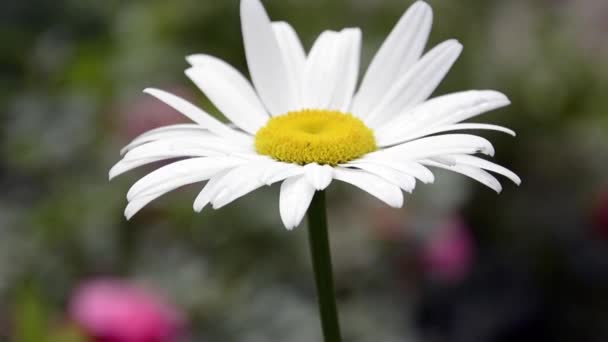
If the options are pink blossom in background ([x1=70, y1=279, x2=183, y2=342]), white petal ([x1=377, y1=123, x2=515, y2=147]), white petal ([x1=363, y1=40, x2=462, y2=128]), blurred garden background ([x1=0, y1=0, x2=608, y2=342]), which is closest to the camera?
white petal ([x1=377, y1=123, x2=515, y2=147])

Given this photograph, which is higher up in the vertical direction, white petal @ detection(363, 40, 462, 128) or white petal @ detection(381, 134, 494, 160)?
white petal @ detection(363, 40, 462, 128)

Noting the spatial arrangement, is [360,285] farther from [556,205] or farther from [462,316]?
[556,205]

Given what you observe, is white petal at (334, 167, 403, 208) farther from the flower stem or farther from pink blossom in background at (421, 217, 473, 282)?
pink blossom in background at (421, 217, 473, 282)

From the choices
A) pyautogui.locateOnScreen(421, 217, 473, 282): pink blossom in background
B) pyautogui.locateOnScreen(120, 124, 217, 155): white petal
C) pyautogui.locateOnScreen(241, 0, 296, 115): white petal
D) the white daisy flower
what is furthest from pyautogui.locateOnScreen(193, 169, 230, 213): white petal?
pyautogui.locateOnScreen(421, 217, 473, 282): pink blossom in background

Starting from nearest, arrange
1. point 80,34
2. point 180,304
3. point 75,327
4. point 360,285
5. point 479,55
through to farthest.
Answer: point 75,327 → point 180,304 → point 360,285 → point 479,55 → point 80,34

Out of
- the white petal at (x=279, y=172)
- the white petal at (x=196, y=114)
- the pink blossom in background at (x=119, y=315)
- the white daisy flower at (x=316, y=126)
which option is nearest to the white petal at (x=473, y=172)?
the white daisy flower at (x=316, y=126)

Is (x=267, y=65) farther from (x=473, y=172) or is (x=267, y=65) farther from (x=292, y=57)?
(x=473, y=172)

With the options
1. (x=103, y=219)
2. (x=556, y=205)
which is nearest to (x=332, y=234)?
(x=103, y=219)

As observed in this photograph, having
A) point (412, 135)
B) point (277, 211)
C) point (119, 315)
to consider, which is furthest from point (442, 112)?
point (277, 211)
